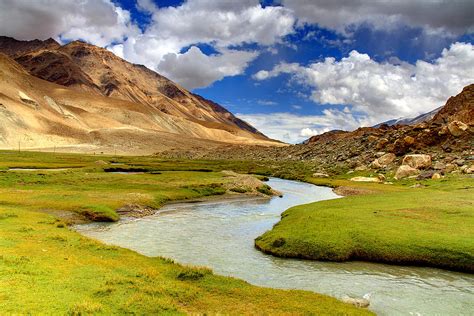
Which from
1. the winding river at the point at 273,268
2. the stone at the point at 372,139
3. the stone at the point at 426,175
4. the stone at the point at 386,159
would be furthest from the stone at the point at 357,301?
the stone at the point at 372,139

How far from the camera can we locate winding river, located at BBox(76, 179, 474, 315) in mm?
23688

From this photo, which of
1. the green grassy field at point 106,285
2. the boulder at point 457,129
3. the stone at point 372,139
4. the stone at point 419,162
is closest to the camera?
the green grassy field at point 106,285

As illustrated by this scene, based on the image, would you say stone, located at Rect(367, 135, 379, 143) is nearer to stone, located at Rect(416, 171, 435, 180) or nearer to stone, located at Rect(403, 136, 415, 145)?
stone, located at Rect(403, 136, 415, 145)

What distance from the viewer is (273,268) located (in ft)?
95.6

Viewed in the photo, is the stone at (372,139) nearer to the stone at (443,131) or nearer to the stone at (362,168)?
the stone at (443,131)

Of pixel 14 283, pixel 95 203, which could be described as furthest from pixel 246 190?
pixel 14 283

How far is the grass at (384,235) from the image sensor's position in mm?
30266

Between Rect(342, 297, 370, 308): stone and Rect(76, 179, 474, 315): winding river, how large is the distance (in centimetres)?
73

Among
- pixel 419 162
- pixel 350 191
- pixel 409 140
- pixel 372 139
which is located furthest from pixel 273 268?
pixel 372 139

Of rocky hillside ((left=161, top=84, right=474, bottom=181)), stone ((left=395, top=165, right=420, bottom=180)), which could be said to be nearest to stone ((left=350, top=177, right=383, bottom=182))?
stone ((left=395, top=165, right=420, bottom=180))

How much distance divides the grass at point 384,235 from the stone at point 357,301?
8594 millimetres

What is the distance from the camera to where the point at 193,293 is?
20.9 meters

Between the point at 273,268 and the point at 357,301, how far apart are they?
8088 millimetres

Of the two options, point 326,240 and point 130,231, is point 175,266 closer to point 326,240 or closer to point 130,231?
point 326,240
